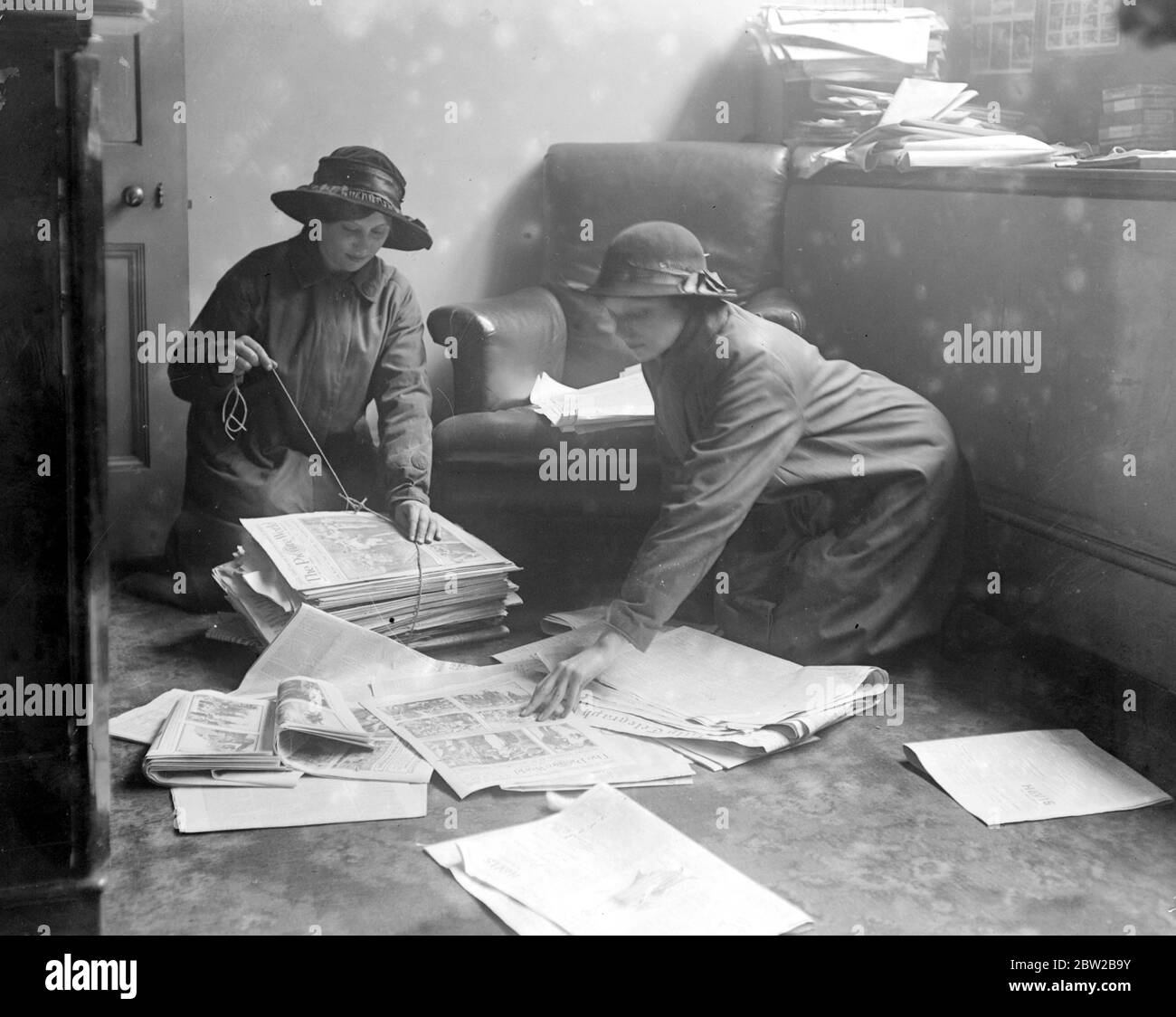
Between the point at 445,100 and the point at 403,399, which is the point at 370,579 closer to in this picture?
the point at 403,399

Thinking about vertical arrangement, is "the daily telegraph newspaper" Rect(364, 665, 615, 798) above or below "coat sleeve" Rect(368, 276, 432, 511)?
below

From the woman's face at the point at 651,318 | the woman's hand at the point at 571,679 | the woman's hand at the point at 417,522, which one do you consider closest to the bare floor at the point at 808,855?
the woman's hand at the point at 571,679

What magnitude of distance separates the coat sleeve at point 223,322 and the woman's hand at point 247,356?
20 millimetres

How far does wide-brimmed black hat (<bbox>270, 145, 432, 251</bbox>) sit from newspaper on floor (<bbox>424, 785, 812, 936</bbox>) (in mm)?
1482

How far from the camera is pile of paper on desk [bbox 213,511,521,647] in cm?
221

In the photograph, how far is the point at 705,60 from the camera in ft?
10.3

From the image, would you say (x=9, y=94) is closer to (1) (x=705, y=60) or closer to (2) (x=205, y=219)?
(2) (x=205, y=219)

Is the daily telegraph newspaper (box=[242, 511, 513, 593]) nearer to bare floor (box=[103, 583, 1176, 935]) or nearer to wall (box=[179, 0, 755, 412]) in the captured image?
bare floor (box=[103, 583, 1176, 935])

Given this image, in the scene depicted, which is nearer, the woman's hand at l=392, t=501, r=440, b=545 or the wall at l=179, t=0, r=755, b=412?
the woman's hand at l=392, t=501, r=440, b=545

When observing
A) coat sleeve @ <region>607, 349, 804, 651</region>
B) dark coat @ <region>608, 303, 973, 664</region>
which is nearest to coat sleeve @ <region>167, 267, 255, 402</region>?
dark coat @ <region>608, 303, 973, 664</region>

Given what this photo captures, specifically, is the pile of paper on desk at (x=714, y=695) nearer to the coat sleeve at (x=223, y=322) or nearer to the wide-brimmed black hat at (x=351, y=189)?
the coat sleeve at (x=223, y=322)

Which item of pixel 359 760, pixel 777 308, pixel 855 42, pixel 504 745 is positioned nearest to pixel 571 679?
pixel 504 745

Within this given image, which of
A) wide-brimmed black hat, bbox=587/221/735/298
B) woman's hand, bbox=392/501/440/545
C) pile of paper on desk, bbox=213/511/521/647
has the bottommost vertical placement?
pile of paper on desk, bbox=213/511/521/647

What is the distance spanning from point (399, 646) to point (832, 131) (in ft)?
5.46
